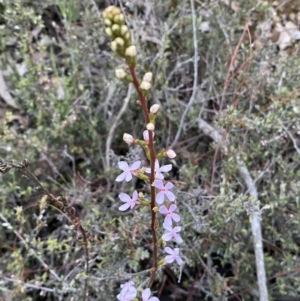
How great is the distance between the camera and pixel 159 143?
2361 mm

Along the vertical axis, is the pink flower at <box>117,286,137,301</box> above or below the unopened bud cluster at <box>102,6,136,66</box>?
below

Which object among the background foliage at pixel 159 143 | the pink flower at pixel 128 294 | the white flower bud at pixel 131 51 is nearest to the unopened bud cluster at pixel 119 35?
the white flower bud at pixel 131 51

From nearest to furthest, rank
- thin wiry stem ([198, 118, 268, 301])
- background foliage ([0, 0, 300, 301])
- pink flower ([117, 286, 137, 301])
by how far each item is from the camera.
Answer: pink flower ([117, 286, 137, 301]) → thin wiry stem ([198, 118, 268, 301]) → background foliage ([0, 0, 300, 301])

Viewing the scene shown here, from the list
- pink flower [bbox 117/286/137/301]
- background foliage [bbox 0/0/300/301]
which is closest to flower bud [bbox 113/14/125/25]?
pink flower [bbox 117/286/137/301]

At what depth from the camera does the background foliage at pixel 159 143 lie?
1900mm

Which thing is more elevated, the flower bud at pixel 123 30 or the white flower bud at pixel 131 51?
the flower bud at pixel 123 30

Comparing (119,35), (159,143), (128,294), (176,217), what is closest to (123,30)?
(119,35)

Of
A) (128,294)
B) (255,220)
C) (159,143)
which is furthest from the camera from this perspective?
(159,143)

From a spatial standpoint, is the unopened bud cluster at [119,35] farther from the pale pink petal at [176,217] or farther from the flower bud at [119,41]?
the pale pink petal at [176,217]

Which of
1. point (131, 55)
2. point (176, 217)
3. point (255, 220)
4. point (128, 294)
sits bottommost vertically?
point (255, 220)

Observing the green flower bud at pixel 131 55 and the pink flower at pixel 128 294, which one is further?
the pink flower at pixel 128 294

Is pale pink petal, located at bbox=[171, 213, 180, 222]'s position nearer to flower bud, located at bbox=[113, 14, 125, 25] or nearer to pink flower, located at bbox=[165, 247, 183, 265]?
pink flower, located at bbox=[165, 247, 183, 265]

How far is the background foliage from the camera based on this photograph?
1.90 m

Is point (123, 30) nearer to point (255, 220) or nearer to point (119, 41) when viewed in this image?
point (119, 41)
